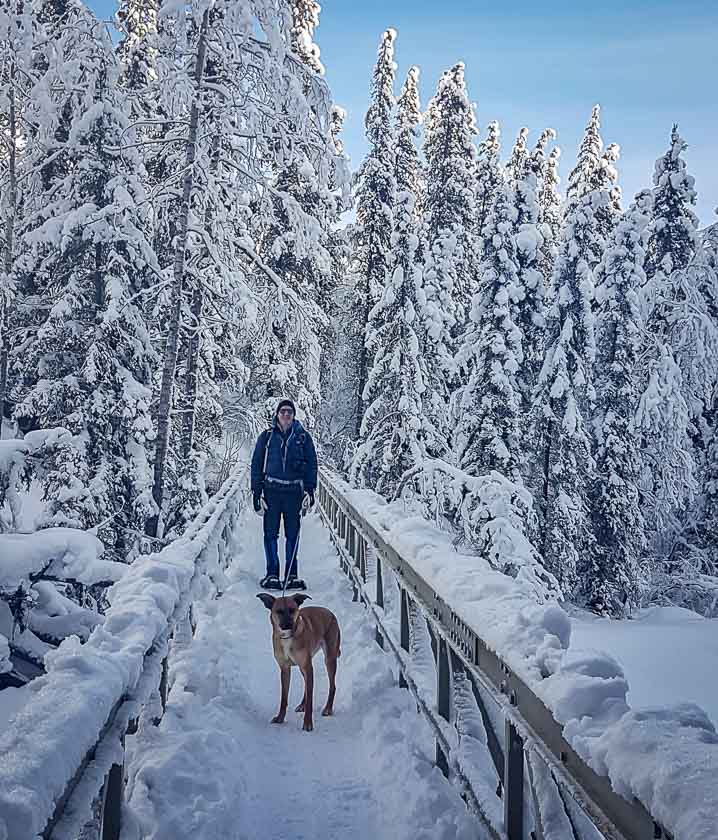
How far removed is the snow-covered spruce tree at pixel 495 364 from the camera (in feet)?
67.5

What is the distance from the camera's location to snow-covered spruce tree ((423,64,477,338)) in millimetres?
32094

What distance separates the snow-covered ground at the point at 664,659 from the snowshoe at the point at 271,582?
12.7ft

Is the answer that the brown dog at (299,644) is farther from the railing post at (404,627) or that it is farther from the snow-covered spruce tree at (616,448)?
the snow-covered spruce tree at (616,448)

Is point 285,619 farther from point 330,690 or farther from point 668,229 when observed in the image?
point 668,229

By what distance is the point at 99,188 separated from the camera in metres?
14.8

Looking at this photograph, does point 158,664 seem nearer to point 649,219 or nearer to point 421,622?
point 421,622

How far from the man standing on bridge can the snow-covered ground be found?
151 inches

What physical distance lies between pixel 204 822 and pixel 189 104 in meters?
11.9

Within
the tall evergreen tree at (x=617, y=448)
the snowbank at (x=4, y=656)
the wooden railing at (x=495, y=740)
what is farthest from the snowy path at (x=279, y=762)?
the tall evergreen tree at (x=617, y=448)

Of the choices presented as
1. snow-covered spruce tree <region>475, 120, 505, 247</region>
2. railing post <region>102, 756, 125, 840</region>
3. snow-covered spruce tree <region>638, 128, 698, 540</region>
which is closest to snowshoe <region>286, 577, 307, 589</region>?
railing post <region>102, 756, 125, 840</region>

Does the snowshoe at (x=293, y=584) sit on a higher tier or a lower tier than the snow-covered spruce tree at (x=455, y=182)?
lower

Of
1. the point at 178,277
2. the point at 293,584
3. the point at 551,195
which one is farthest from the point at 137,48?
the point at 551,195

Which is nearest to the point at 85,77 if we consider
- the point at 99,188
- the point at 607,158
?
the point at 99,188

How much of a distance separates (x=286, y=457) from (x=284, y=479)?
30 centimetres
